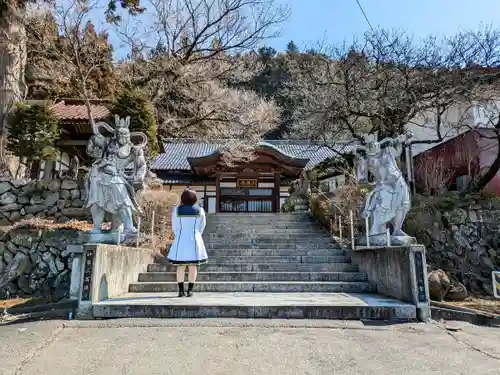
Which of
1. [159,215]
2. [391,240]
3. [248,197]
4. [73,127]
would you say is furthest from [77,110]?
[391,240]

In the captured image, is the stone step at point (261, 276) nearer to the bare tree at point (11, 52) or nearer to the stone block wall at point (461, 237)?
the stone block wall at point (461, 237)

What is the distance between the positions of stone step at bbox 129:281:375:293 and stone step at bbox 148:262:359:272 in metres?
0.93

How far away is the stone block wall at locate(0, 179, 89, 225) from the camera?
357 inches

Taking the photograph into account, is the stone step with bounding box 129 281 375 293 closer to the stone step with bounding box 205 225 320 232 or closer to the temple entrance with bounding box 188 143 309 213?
the stone step with bounding box 205 225 320 232

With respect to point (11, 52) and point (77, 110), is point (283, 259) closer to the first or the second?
point (77, 110)

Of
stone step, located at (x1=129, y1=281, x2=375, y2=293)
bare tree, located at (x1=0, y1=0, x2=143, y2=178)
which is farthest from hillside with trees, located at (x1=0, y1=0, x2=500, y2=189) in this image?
stone step, located at (x1=129, y1=281, x2=375, y2=293)

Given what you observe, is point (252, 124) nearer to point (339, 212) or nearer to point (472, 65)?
point (339, 212)

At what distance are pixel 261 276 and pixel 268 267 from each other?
1.57ft

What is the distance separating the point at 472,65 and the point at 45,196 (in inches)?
554

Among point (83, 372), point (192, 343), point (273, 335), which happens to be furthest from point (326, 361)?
point (83, 372)

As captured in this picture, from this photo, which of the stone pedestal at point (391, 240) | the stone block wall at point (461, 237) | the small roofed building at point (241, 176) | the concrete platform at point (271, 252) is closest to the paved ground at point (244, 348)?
the stone pedestal at point (391, 240)

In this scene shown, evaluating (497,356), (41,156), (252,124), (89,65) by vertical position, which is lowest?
(497,356)

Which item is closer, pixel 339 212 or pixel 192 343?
pixel 192 343

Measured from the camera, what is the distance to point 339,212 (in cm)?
924
